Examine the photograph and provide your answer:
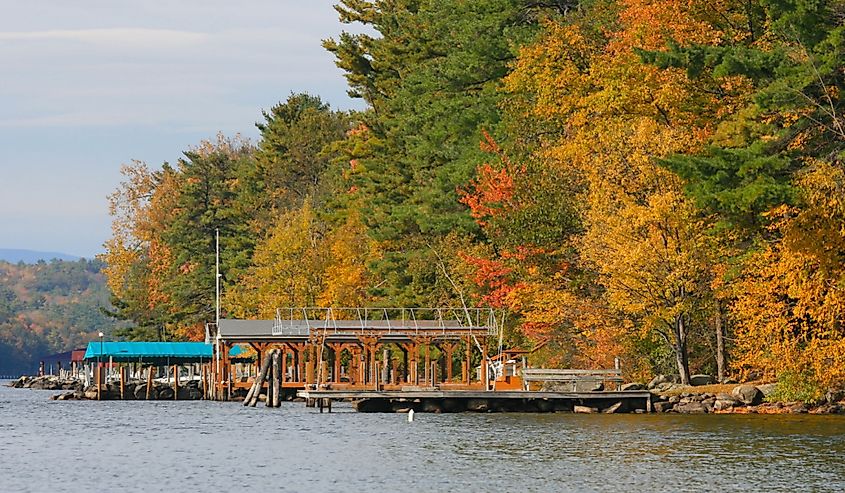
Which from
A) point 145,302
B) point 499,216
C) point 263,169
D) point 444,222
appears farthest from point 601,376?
point 145,302

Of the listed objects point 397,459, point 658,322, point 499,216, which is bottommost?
point 397,459

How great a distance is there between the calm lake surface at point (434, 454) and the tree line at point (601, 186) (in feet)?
15.0

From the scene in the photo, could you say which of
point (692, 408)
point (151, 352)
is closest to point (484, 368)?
point (692, 408)

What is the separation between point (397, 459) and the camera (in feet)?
120

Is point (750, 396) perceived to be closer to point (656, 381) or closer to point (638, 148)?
point (656, 381)

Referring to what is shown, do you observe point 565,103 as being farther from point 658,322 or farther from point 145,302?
point 145,302

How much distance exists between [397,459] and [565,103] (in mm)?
24704

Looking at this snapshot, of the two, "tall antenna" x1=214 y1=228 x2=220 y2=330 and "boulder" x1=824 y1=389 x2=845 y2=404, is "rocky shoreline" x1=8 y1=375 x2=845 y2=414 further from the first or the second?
"tall antenna" x1=214 y1=228 x2=220 y2=330

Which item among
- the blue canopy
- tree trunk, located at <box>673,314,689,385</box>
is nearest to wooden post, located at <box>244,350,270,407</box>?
the blue canopy

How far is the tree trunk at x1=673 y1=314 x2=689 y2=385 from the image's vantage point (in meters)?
52.9

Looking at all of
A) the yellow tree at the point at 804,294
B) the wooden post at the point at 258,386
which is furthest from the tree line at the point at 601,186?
the wooden post at the point at 258,386

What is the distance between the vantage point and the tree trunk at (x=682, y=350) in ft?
173

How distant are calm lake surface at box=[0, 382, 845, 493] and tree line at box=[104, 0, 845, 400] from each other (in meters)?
4.56

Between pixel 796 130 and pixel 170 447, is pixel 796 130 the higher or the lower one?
the higher one
